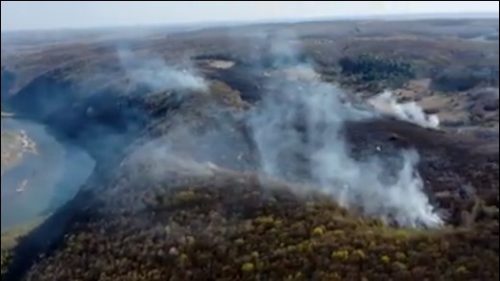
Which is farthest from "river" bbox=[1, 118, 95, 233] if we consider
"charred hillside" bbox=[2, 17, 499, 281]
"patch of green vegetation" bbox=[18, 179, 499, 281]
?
"patch of green vegetation" bbox=[18, 179, 499, 281]

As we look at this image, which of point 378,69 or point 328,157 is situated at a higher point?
point 378,69

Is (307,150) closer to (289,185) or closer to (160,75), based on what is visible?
(289,185)

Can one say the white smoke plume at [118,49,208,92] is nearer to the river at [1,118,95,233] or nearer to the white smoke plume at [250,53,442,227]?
the river at [1,118,95,233]

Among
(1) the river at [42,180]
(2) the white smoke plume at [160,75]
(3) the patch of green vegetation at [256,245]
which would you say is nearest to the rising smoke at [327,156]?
(3) the patch of green vegetation at [256,245]

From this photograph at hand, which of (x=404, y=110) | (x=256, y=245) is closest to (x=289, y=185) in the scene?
(x=404, y=110)

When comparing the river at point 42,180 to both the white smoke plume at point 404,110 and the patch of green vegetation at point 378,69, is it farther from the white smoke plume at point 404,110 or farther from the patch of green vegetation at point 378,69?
the white smoke plume at point 404,110

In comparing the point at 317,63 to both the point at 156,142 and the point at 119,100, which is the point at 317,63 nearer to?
the point at 156,142
